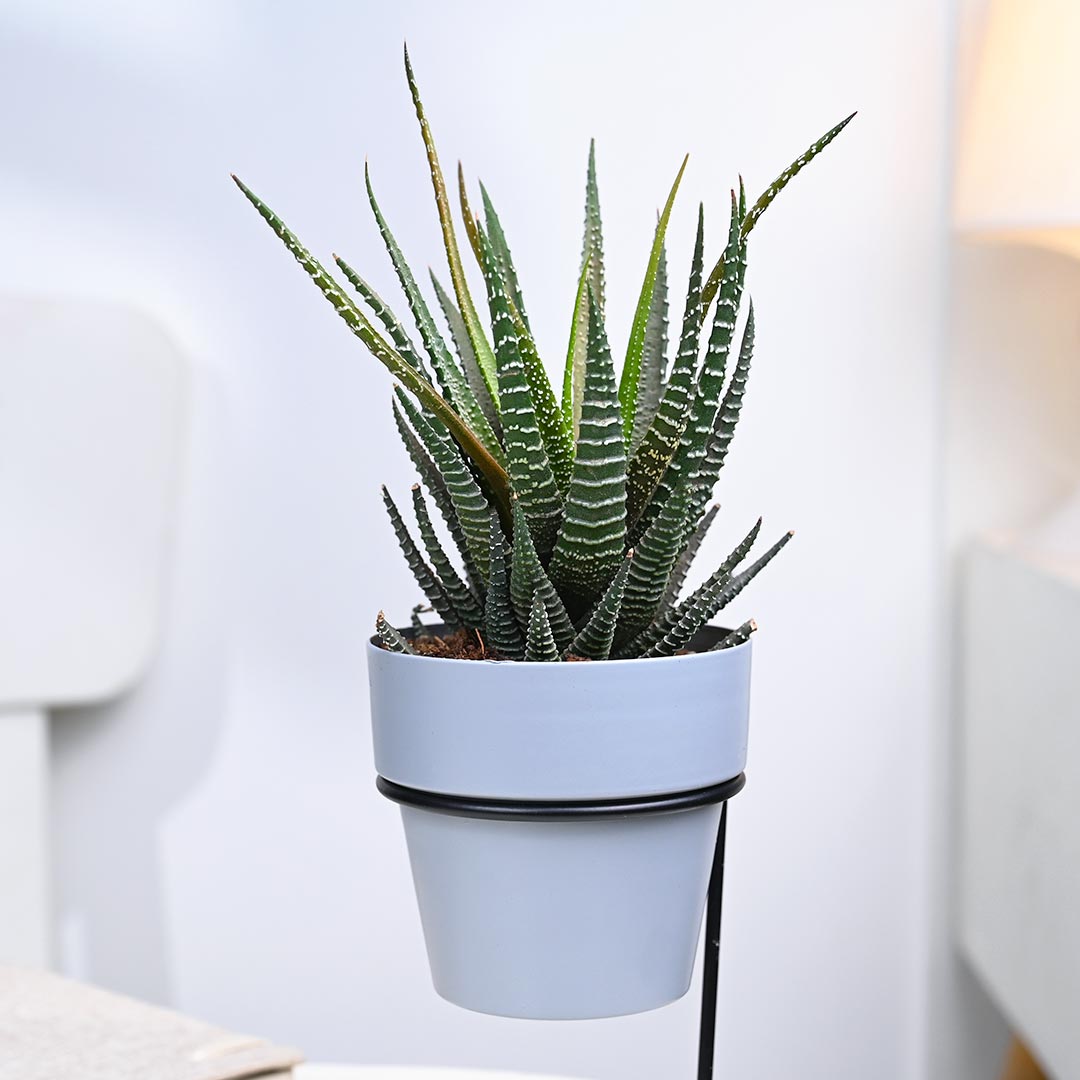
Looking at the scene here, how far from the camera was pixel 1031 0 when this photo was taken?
1135 millimetres

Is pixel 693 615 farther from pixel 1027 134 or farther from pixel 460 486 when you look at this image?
pixel 1027 134

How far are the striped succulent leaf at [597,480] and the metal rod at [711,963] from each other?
12cm

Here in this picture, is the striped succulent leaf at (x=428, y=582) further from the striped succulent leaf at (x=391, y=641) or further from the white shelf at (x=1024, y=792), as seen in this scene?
the white shelf at (x=1024, y=792)

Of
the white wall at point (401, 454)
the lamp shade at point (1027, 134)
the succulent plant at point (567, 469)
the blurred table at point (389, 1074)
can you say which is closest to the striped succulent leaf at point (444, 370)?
the succulent plant at point (567, 469)

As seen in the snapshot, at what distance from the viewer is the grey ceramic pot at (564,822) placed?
46 cm

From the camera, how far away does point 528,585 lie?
1.60 ft

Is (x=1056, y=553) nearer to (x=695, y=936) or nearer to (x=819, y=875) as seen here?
(x=819, y=875)

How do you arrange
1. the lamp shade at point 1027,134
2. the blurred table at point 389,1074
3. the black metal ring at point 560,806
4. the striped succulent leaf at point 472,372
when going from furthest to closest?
the lamp shade at point 1027,134 < the blurred table at point 389,1074 < the striped succulent leaf at point 472,372 < the black metal ring at point 560,806

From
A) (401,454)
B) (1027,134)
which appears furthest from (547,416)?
(401,454)

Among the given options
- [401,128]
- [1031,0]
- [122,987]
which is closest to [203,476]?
[401,128]

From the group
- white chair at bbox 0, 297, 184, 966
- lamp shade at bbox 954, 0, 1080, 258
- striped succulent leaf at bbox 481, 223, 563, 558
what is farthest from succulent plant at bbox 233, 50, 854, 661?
white chair at bbox 0, 297, 184, 966

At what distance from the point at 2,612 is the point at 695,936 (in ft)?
3.10

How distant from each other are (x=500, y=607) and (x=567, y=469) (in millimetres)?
70

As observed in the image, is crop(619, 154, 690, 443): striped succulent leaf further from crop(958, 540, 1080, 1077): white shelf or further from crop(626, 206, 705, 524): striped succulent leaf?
crop(958, 540, 1080, 1077): white shelf
